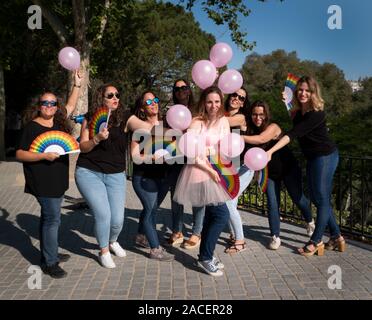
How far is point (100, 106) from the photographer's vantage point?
3.92m

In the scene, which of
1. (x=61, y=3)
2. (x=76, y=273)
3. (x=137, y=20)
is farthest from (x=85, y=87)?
(x=137, y=20)

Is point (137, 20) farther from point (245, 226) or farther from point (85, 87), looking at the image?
point (245, 226)

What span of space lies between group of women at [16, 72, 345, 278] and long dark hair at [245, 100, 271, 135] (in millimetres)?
11

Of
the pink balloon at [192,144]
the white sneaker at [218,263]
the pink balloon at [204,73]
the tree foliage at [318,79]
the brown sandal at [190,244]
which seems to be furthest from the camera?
the tree foliage at [318,79]

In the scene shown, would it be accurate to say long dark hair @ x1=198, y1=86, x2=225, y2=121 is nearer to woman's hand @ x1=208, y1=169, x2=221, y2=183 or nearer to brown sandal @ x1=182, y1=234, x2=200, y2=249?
woman's hand @ x1=208, y1=169, x2=221, y2=183

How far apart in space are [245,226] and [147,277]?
2.20 meters

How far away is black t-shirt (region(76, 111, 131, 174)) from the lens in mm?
3998

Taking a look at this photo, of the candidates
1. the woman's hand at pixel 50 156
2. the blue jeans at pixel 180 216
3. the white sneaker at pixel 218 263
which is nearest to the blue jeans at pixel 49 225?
the woman's hand at pixel 50 156

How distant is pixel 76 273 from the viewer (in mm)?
4090

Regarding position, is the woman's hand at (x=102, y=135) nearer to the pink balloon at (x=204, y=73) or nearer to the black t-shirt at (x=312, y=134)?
the pink balloon at (x=204, y=73)

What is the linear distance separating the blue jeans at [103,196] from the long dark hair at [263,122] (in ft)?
4.99

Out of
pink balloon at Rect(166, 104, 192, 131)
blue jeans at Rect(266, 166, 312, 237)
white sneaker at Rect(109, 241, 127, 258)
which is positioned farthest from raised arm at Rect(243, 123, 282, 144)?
white sneaker at Rect(109, 241, 127, 258)

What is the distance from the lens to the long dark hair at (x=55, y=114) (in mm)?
3898
